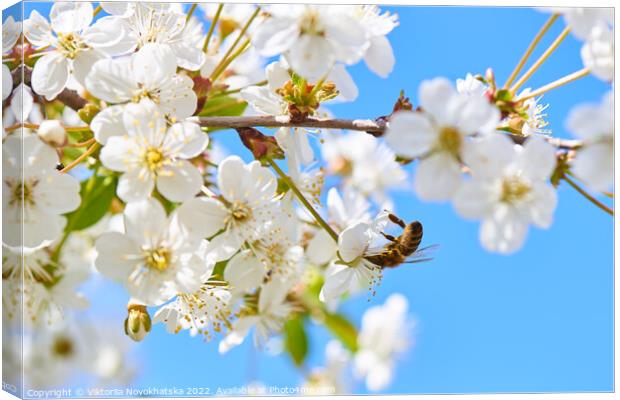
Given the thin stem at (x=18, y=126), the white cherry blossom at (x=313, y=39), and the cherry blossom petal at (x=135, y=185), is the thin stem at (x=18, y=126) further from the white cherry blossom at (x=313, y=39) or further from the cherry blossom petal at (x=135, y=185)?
the white cherry blossom at (x=313, y=39)

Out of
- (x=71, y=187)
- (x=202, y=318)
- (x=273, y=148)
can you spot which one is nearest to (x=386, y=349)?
(x=202, y=318)

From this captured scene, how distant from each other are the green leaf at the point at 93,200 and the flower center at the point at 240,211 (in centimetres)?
36

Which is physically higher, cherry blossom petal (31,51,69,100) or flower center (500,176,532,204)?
flower center (500,176,532,204)

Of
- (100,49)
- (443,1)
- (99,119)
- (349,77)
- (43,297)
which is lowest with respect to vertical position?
(43,297)

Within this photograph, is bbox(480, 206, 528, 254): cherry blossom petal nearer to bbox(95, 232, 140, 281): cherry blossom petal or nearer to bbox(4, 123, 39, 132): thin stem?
bbox(95, 232, 140, 281): cherry blossom petal

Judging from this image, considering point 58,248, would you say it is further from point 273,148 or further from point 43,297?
point 273,148

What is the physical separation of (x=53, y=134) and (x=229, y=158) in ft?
0.85

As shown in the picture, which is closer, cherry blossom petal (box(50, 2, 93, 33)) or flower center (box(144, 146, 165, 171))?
flower center (box(144, 146, 165, 171))

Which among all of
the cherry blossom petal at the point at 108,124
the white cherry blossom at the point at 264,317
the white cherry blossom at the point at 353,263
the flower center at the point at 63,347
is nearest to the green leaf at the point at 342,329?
the white cherry blossom at the point at 264,317

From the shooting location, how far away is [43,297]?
1.59m

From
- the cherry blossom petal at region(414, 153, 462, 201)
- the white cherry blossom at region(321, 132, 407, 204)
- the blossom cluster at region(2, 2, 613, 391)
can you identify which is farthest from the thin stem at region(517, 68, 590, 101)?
the white cherry blossom at region(321, 132, 407, 204)

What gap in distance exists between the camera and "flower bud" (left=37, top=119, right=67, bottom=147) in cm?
112

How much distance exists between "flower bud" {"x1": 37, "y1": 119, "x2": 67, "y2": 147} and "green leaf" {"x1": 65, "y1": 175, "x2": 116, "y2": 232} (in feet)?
1.20

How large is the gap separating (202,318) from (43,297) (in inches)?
15.1
